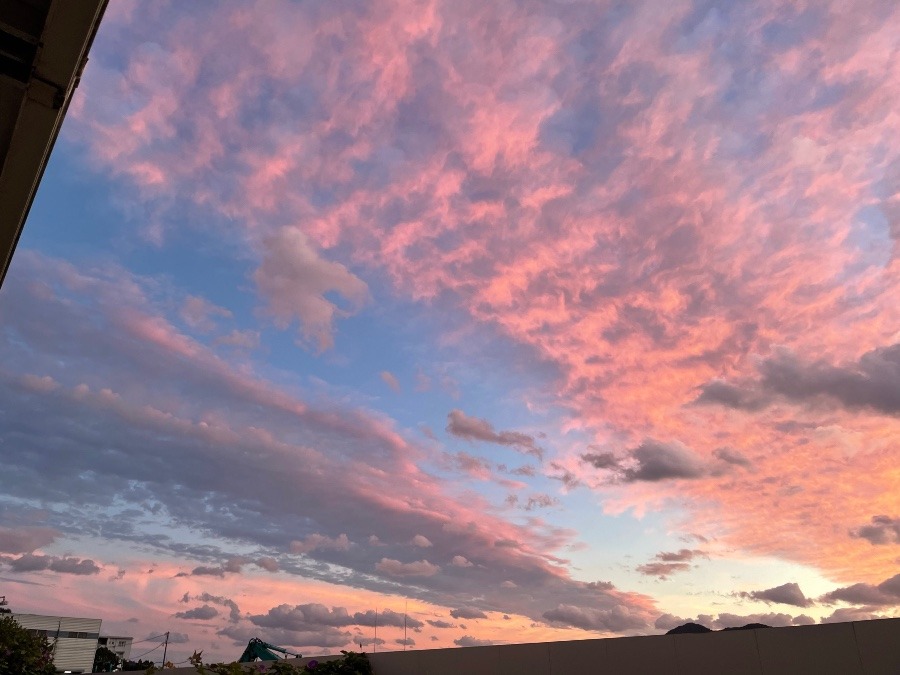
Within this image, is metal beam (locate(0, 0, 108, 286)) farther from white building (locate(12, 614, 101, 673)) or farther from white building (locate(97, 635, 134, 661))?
white building (locate(97, 635, 134, 661))

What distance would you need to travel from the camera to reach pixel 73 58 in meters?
3.85

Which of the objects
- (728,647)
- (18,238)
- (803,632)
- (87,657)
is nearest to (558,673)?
(728,647)

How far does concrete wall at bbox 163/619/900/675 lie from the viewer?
11766 millimetres

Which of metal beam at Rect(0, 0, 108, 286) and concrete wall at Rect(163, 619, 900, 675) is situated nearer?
metal beam at Rect(0, 0, 108, 286)

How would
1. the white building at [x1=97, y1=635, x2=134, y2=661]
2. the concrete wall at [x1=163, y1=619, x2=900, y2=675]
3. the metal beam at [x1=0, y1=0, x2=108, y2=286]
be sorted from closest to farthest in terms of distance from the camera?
the metal beam at [x1=0, y1=0, x2=108, y2=286], the concrete wall at [x1=163, y1=619, x2=900, y2=675], the white building at [x1=97, y1=635, x2=134, y2=661]

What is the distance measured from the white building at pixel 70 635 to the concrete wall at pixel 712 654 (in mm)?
107221

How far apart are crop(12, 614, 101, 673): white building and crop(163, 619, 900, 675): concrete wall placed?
352 ft

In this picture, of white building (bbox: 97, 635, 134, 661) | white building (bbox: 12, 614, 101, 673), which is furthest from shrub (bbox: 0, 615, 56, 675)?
white building (bbox: 97, 635, 134, 661)

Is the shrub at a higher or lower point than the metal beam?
lower

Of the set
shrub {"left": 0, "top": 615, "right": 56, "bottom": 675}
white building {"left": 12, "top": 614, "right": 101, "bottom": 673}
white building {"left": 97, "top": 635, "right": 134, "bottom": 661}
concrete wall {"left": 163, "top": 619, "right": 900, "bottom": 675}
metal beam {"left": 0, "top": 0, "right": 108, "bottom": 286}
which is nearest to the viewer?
metal beam {"left": 0, "top": 0, "right": 108, "bottom": 286}

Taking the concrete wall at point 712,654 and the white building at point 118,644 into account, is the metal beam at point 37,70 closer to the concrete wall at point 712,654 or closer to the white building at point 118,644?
the concrete wall at point 712,654

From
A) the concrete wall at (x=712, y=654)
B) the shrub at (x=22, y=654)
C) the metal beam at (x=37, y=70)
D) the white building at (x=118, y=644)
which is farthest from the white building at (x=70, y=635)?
the metal beam at (x=37, y=70)

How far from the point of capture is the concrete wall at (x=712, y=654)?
38.6 feet

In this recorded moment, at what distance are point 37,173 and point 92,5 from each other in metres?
1.50
